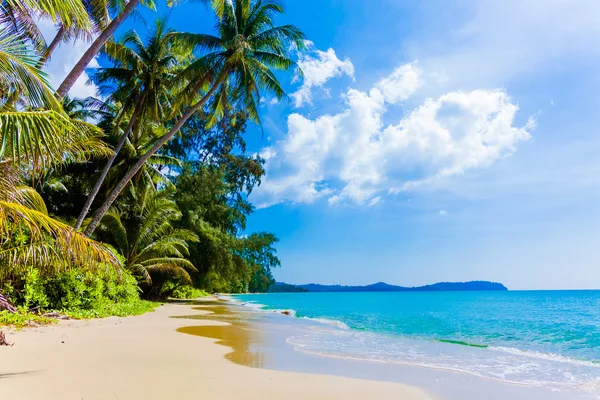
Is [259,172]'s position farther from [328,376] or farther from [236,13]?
[328,376]

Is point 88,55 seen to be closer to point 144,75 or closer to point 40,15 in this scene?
point 40,15

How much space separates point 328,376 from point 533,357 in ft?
22.9

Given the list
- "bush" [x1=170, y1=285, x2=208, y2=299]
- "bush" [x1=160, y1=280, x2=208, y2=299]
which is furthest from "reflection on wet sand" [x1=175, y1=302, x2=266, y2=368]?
"bush" [x1=170, y1=285, x2=208, y2=299]

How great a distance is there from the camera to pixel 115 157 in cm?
1516

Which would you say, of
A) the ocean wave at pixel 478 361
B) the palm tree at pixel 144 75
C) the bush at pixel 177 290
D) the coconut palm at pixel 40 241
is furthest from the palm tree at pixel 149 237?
the coconut palm at pixel 40 241

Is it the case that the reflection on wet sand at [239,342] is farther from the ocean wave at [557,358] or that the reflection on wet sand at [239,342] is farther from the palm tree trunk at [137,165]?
the ocean wave at [557,358]

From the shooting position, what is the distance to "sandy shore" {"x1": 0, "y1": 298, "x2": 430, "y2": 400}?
3893mm

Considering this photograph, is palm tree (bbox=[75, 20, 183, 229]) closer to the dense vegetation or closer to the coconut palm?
the dense vegetation

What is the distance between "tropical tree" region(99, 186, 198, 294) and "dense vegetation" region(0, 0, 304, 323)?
0.21ft

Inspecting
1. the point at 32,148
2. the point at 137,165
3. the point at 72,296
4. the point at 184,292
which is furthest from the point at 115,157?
the point at 184,292

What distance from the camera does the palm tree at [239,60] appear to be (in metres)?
12.9

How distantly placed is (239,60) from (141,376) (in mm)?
10336

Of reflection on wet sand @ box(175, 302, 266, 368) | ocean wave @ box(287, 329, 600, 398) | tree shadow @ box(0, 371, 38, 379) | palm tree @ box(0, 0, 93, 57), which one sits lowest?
ocean wave @ box(287, 329, 600, 398)

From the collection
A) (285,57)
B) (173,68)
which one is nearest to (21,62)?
(285,57)
